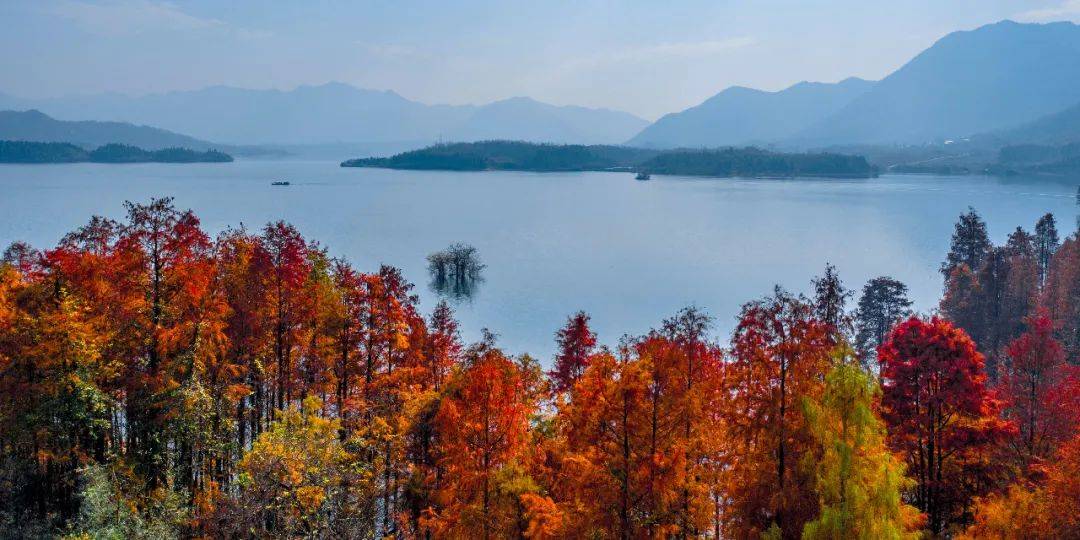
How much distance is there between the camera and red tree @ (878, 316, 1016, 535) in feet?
77.6

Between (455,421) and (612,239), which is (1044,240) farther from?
(455,421)

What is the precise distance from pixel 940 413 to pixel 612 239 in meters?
105

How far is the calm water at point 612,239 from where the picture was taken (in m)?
78.6

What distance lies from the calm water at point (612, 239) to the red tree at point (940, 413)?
3239 cm

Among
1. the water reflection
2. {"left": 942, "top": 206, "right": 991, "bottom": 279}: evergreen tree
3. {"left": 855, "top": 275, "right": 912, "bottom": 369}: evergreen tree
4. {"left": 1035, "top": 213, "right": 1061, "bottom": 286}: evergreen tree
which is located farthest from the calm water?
{"left": 855, "top": 275, "right": 912, "bottom": 369}: evergreen tree

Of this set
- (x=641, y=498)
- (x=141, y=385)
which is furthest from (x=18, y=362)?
(x=641, y=498)

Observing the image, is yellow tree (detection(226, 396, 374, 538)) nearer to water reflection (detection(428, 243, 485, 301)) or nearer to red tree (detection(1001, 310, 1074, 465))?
red tree (detection(1001, 310, 1074, 465))

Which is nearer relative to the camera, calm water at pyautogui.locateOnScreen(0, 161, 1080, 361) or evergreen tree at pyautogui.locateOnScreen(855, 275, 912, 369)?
evergreen tree at pyautogui.locateOnScreen(855, 275, 912, 369)

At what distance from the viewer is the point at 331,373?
102 ft

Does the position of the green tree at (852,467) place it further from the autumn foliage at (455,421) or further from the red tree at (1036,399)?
the red tree at (1036,399)

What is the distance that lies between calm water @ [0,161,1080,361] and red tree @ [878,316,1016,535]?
3239cm

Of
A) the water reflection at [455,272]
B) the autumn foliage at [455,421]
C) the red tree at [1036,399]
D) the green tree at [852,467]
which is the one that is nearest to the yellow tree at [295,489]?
the autumn foliage at [455,421]

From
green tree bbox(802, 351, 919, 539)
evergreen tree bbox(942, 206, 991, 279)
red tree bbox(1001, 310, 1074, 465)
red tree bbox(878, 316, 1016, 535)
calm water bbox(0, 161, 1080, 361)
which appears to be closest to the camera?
green tree bbox(802, 351, 919, 539)

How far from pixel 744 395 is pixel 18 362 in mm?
22105
